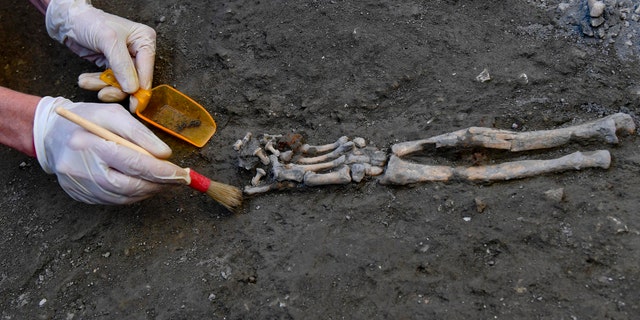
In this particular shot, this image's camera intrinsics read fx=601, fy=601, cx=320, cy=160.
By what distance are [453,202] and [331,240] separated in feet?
2.03

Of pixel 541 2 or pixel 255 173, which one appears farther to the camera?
pixel 541 2

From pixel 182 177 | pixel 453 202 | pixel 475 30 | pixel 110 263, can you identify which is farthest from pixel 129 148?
pixel 475 30

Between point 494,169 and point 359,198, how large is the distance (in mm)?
685

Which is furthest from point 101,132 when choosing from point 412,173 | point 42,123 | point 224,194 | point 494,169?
point 494,169

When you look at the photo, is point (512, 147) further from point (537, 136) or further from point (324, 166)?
point (324, 166)

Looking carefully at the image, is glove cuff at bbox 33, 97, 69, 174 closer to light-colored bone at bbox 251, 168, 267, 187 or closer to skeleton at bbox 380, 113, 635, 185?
light-colored bone at bbox 251, 168, 267, 187

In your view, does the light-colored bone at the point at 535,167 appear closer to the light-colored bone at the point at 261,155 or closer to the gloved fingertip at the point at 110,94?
the light-colored bone at the point at 261,155

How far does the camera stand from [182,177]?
119 inches

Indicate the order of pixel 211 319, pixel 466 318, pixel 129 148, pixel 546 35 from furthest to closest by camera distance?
pixel 546 35 → pixel 129 148 → pixel 211 319 → pixel 466 318

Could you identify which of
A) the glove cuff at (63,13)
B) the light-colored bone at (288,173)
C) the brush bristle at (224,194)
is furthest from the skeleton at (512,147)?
the glove cuff at (63,13)

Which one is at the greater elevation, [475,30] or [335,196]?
[475,30]

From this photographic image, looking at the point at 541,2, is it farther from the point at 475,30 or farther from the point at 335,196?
the point at 335,196

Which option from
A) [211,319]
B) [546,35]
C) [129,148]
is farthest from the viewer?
[546,35]

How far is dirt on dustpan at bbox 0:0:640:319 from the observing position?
8.68ft
